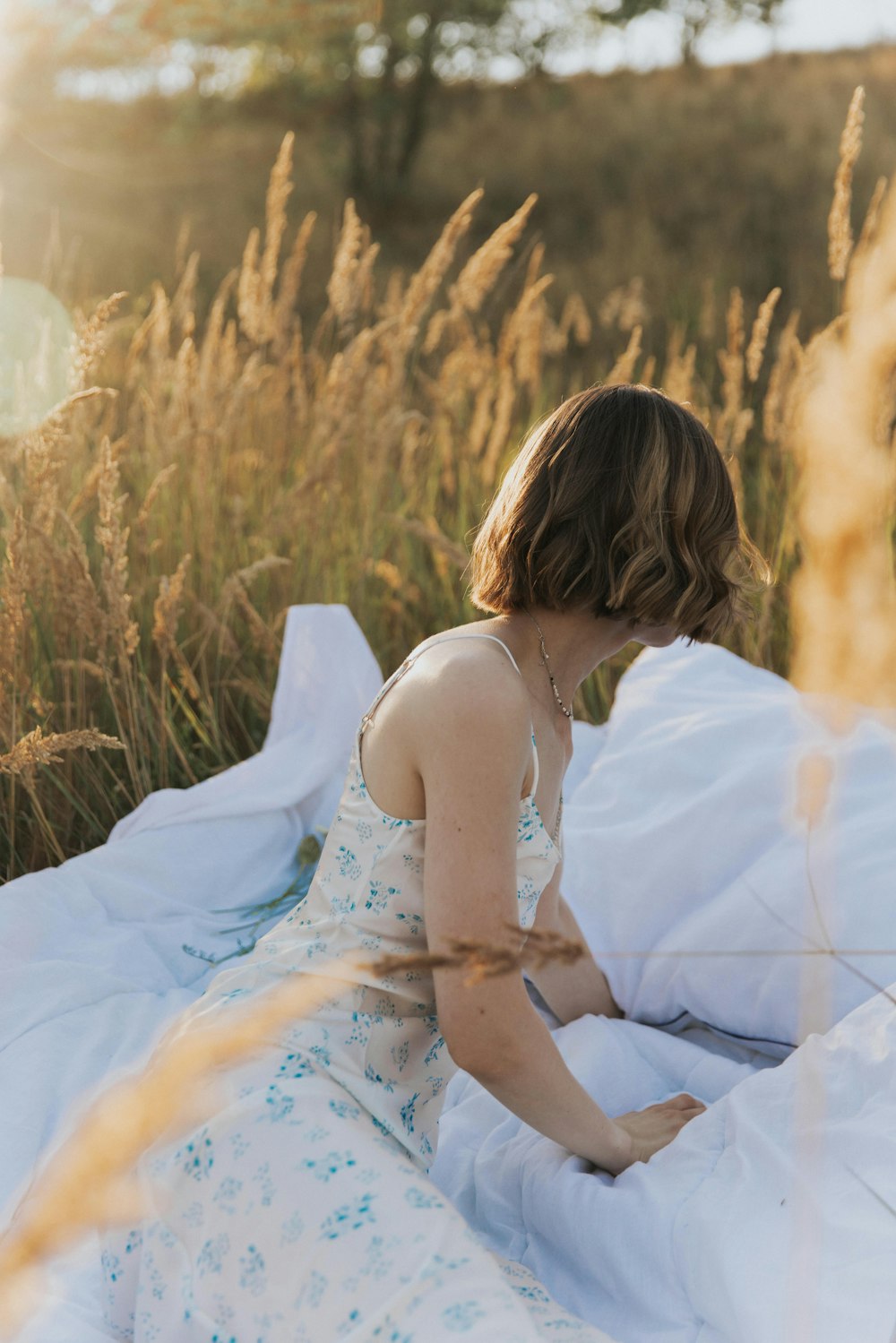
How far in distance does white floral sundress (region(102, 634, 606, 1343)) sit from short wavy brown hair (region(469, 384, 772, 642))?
0.38ft

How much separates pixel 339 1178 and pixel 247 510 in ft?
6.33

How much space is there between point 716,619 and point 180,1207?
0.77 m

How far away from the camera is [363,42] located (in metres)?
10.3

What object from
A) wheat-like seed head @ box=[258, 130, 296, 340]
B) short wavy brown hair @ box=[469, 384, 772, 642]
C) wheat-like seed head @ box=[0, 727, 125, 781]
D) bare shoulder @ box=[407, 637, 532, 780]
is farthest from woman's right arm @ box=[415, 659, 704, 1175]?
wheat-like seed head @ box=[258, 130, 296, 340]

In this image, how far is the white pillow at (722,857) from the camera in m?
1.53

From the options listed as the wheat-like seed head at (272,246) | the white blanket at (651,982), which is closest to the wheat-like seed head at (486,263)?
the wheat-like seed head at (272,246)

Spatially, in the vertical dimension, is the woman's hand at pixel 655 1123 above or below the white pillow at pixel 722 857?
below

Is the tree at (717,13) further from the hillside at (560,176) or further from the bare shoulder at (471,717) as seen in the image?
the bare shoulder at (471,717)

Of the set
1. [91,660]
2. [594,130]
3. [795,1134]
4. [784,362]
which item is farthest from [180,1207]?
[594,130]

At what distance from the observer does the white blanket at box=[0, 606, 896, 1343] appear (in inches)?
40.9

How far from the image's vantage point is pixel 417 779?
1.10 metres

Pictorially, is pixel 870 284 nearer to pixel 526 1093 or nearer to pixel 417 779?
pixel 417 779

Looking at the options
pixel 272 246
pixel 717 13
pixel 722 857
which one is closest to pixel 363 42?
pixel 717 13

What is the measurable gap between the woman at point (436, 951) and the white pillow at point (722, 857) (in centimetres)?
32
